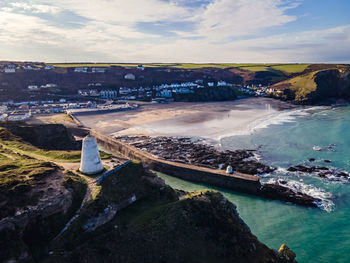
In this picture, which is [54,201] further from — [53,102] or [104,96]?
[104,96]

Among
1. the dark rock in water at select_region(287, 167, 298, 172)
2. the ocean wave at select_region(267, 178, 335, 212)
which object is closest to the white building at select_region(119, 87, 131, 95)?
the dark rock in water at select_region(287, 167, 298, 172)

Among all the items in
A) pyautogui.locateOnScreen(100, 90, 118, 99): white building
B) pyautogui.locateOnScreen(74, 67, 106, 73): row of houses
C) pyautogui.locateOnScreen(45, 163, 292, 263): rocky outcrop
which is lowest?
pyautogui.locateOnScreen(45, 163, 292, 263): rocky outcrop

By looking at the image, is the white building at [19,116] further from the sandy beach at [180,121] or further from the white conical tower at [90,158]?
the white conical tower at [90,158]

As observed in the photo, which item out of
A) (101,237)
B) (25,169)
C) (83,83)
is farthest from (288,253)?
(83,83)

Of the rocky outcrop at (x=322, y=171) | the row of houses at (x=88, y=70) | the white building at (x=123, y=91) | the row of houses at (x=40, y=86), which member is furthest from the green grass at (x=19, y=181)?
the row of houses at (x=88, y=70)

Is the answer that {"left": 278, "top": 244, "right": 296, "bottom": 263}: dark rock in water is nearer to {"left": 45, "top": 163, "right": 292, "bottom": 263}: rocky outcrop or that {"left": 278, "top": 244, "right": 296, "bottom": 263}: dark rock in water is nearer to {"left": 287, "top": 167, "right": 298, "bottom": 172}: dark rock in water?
{"left": 45, "top": 163, "right": 292, "bottom": 263}: rocky outcrop

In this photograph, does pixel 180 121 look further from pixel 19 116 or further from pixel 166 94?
pixel 166 94

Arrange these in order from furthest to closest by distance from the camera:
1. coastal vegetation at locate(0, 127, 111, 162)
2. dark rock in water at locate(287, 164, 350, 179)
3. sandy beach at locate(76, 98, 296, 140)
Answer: sandy beach at locate(76, 98, 296, 140), dark rock in water at locate(287, 164, 350, 179), coastal vegetation at locate(0, 127, 111, 162)
